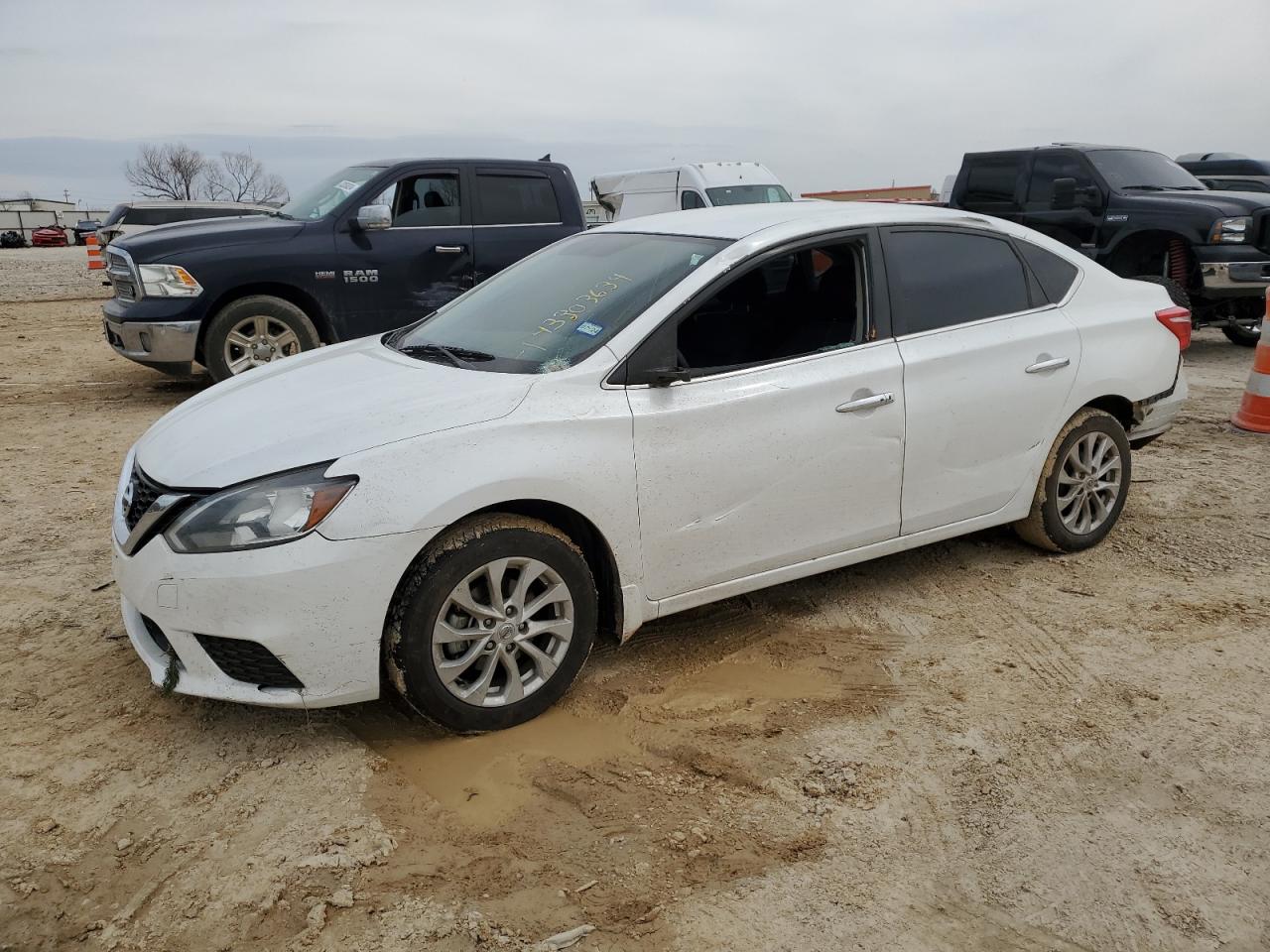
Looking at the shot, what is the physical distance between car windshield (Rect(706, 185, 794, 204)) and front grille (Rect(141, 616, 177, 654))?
46.2 ft

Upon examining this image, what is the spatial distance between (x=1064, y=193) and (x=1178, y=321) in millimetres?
6608

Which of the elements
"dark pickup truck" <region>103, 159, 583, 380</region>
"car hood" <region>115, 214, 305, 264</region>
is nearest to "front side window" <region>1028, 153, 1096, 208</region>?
"dark pickup truck" <region>103, 159, 583, 380</region>

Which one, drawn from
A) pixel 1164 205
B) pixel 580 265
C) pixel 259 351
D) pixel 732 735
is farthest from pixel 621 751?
pixel 1164 205

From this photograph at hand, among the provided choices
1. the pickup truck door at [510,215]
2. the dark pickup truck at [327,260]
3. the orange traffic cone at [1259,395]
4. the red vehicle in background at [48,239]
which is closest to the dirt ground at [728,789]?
the orange traffic cone at [1259,395]

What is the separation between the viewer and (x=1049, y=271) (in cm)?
484

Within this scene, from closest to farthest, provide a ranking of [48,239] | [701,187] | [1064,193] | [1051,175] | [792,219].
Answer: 1. [792,219]
2. [1064,193]
3. [1051,175]
4. [701,187]
5. [48,239]

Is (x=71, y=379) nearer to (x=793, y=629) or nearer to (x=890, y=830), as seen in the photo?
(x=793, y=629)

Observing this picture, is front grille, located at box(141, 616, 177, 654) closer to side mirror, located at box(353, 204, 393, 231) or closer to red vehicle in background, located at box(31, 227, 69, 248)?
side mirror, located at box(353, 204, 393, 231)

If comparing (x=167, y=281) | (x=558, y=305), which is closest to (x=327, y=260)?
(x=167, y=281)

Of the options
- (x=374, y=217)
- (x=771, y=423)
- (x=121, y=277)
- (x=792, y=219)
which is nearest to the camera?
(x=771, y=423)

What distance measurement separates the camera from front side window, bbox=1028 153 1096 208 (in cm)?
1120

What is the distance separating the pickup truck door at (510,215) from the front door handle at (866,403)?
549cm

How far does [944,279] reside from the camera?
4.48 m

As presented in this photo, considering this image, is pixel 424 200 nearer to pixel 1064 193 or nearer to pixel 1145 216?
pixel 1064 193
